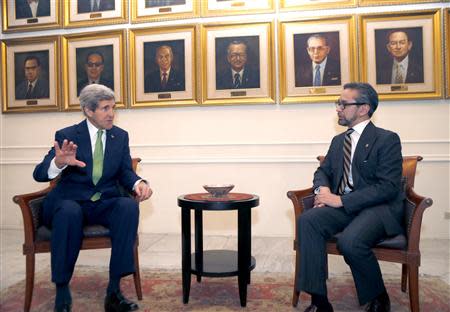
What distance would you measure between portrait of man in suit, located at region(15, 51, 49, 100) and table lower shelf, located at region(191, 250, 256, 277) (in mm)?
3700

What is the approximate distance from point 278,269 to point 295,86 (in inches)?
91.3

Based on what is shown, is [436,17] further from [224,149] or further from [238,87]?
[224,149]

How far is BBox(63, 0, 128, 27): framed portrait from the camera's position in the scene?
5621 mm

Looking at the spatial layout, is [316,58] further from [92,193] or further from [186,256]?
[92,193]

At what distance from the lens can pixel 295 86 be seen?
5.24 metres

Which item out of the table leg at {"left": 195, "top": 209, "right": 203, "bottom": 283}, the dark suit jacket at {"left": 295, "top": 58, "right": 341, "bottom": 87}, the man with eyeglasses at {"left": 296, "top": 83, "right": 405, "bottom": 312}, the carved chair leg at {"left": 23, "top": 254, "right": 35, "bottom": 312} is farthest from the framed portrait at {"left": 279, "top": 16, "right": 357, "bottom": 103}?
the carved chair leg at {"left": 23, "top": 254, "right": 35, "bottom": 312}

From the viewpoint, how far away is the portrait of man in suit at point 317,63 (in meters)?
5.15

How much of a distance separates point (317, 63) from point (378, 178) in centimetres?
246

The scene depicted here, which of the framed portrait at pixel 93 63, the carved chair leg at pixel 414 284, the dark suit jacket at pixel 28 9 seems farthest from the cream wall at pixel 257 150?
the carved chair leg at pixel 414 284

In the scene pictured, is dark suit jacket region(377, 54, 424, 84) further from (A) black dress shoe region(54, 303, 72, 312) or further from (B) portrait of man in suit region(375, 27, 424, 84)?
(A) black dress shoe region(54, 303, 72, 312)

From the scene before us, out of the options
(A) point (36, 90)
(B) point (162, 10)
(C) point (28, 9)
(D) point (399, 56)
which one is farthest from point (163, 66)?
(D) point (399, 56)

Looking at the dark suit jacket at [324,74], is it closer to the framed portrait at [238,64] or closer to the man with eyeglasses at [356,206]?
the framed portrait at [238,64]

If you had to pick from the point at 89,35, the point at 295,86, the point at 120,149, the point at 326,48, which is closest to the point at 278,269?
the point at 120,149

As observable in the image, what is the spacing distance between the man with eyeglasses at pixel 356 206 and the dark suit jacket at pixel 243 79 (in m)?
2.00
